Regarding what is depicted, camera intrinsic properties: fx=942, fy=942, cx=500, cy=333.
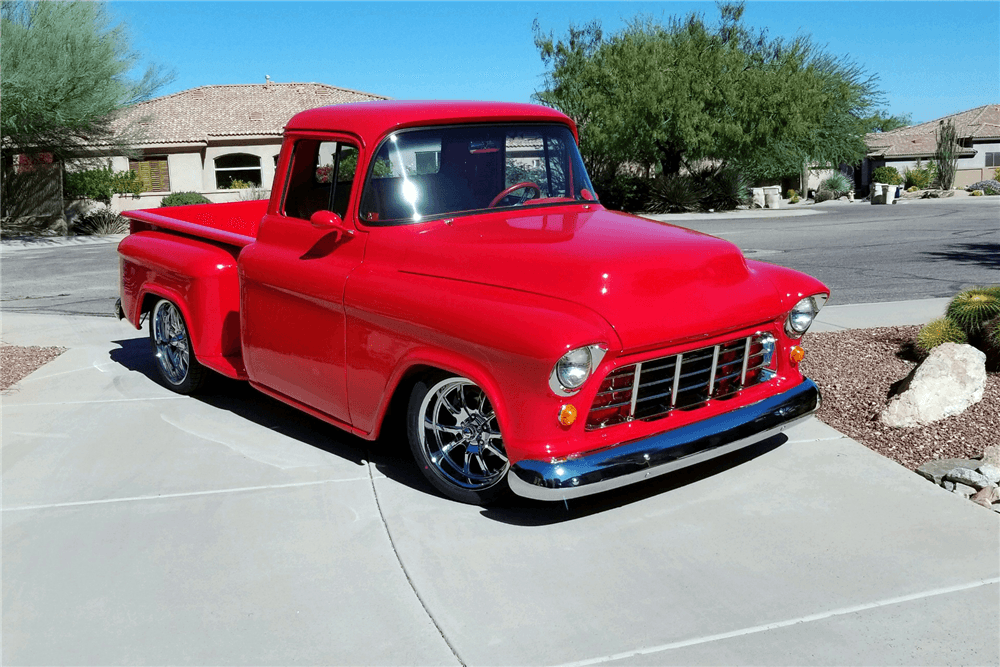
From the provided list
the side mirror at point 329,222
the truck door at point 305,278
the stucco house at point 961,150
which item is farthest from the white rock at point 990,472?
the stucco house at point 961,150

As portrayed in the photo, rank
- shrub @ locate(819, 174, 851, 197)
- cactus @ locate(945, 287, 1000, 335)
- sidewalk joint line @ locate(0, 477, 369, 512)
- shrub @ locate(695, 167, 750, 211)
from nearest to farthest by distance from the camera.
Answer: sidewalk joint line @ locate(0, 477, 369, 512), cactus @ locate(945, 287, 1000, 335), shrub @ locate(695, 167, 750, 211), shrub @ locate(819, 174, 851, 197)

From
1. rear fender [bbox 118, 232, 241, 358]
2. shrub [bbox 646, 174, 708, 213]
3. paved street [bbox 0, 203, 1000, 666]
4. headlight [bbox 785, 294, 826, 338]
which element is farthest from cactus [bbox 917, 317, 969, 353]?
shrub [bbox 646, 174, 708, 213]

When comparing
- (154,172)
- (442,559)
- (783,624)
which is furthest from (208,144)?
(783,624)

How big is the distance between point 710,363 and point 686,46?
28.6 metres

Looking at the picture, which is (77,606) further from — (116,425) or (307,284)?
(116,425)

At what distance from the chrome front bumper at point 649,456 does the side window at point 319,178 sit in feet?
6.70

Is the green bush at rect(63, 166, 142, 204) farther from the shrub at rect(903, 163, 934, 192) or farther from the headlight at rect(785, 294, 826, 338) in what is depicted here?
the shrub at rect(903, 163, 934, 192)

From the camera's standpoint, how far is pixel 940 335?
6.68m

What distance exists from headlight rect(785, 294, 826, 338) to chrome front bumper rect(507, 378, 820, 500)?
429 millimetres

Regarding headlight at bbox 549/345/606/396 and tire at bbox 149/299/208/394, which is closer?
headlight at bbox 549/345/606/396

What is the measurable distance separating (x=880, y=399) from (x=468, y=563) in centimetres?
347

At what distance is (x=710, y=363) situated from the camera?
4.55m

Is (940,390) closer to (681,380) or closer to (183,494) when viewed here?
(681,380)

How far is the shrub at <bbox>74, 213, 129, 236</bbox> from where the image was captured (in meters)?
29.6
